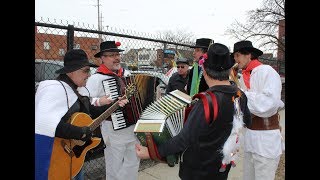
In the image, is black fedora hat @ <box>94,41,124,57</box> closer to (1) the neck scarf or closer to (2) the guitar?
(1) the neck scarf

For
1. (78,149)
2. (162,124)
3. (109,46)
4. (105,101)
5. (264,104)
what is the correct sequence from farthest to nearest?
1. (109,46)
2. (105,101)
3. (264,104)
4. (78,149)
5. (162,124)

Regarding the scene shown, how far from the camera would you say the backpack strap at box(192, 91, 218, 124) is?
2.37 m

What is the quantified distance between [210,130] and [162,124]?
0.39 m

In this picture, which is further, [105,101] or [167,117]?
[105,101]

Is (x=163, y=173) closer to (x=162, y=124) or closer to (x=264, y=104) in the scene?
(x=264, y=104)

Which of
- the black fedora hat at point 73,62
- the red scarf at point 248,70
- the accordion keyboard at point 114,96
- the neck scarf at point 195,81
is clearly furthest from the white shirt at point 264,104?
the black fedora hat at point 73,62

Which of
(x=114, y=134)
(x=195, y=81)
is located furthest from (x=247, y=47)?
(x=114, y=134)

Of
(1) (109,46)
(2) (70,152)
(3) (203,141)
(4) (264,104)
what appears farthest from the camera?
(1) (109,46)

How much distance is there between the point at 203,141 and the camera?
8.17ft

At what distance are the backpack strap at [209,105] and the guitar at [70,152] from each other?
1378 mm

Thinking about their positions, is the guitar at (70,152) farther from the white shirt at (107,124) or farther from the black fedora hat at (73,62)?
the white shirt at (107,124)
